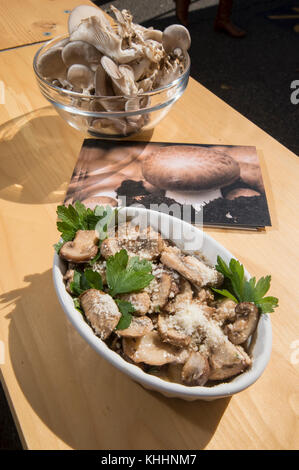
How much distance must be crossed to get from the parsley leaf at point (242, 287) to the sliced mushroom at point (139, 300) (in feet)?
0.27

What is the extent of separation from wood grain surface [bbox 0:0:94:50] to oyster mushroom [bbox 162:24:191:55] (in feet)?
1.65

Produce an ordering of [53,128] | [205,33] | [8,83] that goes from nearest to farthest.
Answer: [53,128], [8,83], [205,33]

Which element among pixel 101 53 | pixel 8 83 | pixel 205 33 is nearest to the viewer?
pixel 101 53

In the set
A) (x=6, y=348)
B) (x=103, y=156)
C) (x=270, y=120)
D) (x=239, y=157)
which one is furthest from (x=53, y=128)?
(x=270, y=120)

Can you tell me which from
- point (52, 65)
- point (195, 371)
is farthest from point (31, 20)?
point (195, 371)

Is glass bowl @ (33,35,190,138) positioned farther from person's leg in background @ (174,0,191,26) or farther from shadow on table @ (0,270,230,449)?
person's leg in background @ (174,0,191,26)

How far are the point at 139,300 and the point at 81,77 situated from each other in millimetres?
421

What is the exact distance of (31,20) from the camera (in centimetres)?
115

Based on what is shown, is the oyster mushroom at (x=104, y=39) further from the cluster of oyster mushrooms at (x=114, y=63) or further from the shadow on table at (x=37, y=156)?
the shadow on table at (x=37, y=156)

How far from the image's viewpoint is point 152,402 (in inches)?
17.1

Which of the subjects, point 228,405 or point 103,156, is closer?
point 228,405

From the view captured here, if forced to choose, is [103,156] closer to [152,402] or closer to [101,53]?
[101,53]

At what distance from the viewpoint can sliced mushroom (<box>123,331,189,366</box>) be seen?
15.2 inches
